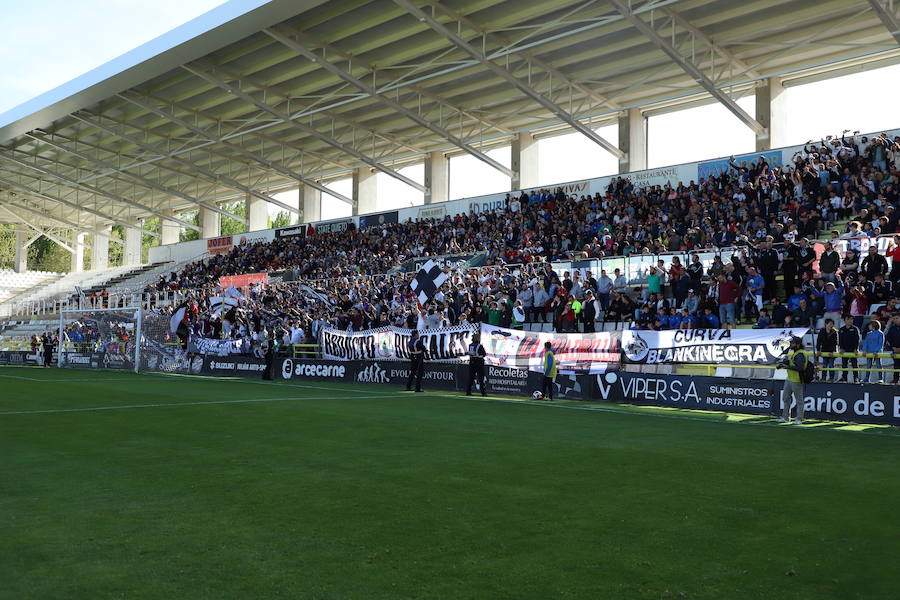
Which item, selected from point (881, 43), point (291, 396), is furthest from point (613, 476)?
point (881, 43)

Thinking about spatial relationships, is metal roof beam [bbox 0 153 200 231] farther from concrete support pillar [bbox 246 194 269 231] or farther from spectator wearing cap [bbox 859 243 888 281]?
spectator wearing cap [bbox 859 243 888 281]

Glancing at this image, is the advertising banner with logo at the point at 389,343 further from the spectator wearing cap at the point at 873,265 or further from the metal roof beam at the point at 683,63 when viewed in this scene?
the metal roof beam at the point at 683,63

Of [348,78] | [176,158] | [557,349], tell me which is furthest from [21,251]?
[557,349]

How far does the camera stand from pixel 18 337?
51.8 meters

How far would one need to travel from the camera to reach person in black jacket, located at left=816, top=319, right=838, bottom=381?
54.2ft

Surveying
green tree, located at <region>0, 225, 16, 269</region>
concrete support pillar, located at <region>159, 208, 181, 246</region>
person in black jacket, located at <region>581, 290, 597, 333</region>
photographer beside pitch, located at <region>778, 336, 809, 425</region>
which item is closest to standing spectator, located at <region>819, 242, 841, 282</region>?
photographer beside pitch, located at <region>778, 336, 809, 425</region>

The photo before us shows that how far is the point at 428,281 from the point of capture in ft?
89.1

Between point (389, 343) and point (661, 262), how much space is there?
28.7 feet

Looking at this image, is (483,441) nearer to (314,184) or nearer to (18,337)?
(314,184)

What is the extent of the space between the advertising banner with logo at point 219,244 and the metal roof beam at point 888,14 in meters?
42.1

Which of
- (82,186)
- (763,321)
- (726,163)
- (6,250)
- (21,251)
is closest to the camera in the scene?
(763,321)

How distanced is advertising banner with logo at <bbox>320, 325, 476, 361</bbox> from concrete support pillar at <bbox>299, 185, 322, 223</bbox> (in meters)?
29.2

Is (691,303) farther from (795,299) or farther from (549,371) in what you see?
(549,371)

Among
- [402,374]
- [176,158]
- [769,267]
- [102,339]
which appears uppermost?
[176,158]
